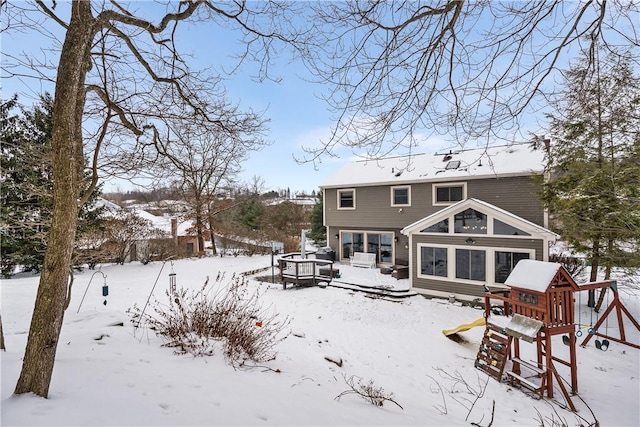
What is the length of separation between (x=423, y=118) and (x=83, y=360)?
4.51 metres

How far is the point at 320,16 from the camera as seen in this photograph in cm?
324

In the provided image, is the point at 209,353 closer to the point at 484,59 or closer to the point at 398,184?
the point at 484,59

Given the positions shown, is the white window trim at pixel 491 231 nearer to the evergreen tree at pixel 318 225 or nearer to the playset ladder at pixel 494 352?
the playset ladder at pixel 494 352

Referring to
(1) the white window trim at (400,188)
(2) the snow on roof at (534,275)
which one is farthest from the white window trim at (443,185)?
(2) the snow on roof at (534,275)

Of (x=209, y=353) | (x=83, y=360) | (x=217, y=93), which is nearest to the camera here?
(x=83, y=360)

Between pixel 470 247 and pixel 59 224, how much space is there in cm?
1111

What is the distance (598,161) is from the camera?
7645 millimetres

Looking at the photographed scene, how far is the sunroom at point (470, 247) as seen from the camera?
9977mm

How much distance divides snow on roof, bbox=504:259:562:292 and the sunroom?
376cm

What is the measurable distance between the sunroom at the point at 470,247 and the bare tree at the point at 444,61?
26.0ft

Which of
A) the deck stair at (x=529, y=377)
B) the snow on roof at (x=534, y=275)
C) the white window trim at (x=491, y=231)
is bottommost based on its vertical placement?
the deck stair at (x=529, y=377)

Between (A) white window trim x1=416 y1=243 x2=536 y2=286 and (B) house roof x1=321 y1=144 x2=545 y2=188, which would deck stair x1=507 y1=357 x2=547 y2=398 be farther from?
(B) house roof x1=321 y1=144 x2=545 y2=188

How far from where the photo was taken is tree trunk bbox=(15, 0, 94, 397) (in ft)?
8.05

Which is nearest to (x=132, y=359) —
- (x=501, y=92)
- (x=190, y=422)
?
(x=190, y=422)
